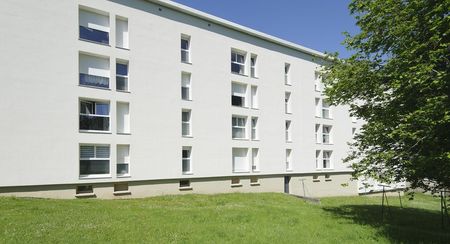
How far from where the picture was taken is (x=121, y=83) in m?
20.2

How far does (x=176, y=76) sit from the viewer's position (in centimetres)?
2217

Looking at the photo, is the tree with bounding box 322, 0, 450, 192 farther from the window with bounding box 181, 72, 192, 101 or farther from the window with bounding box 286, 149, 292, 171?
the window with bounding box 286, 149, 292, 171

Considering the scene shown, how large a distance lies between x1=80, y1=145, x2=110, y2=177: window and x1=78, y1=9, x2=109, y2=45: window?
5.86 metres

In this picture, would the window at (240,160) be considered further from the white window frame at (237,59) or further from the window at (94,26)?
the window at (94,26)

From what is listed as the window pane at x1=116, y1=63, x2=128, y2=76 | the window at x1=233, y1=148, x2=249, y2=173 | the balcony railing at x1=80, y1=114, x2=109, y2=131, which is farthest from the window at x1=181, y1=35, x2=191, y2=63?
the window at x1=233, y1=148, x2=249, y2=173

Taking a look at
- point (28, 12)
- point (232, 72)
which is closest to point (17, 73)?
point (28, 12)

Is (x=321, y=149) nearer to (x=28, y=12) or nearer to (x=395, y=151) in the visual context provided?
(x=395, y=151)

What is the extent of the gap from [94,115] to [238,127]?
10634 millimetres

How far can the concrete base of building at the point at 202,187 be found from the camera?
17094mm

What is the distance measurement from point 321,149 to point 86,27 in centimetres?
2221

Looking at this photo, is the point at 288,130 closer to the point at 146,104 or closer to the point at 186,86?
the point at 186,86

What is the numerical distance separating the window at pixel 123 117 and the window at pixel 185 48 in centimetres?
533

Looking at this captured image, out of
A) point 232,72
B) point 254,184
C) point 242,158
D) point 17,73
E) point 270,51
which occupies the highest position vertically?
point 270,51

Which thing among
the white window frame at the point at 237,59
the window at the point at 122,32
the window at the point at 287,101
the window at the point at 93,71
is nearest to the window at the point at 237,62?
the white window frame at the point at 237,59
